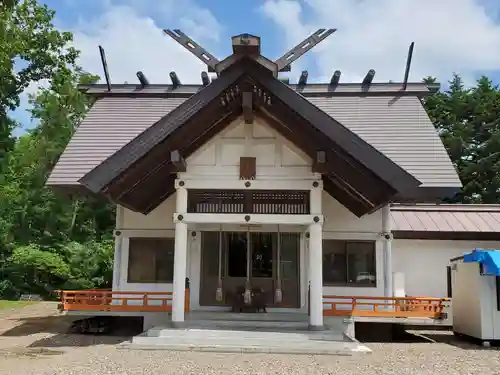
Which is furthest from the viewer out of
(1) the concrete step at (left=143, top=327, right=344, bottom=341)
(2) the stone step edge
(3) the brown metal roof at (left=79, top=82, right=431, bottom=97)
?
(3) the brown metal roof at (left=79, top=82, right=431, bottom=97)

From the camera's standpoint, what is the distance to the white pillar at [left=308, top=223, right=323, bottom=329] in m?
9.34

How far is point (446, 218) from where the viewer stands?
15.4 meters

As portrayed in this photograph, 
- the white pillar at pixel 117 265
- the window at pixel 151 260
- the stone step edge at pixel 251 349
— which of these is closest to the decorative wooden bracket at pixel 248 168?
the stone step edge at pixel 251 349

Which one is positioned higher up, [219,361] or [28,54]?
[28,54]

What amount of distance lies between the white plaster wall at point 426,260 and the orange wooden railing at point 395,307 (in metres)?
2.69

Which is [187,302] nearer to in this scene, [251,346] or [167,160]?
[251,346]

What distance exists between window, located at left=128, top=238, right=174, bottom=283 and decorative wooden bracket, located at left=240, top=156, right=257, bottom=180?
352 centimetres

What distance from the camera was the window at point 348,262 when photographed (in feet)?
40.0

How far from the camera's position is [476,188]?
30.4 m

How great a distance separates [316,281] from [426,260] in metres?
6.29

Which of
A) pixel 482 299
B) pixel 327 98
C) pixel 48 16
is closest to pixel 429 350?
pixel 482 299

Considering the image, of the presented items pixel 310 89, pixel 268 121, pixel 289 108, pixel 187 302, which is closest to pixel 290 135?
pixel 268 121

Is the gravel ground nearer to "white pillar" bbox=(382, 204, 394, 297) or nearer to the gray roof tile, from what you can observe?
"white pillar" bbox=(382, 204, 394, 297)

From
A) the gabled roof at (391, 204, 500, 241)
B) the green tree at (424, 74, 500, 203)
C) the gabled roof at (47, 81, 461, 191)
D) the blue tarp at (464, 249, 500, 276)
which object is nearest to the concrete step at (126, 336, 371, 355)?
the blue tarp at (464, 249, 500, 276)
